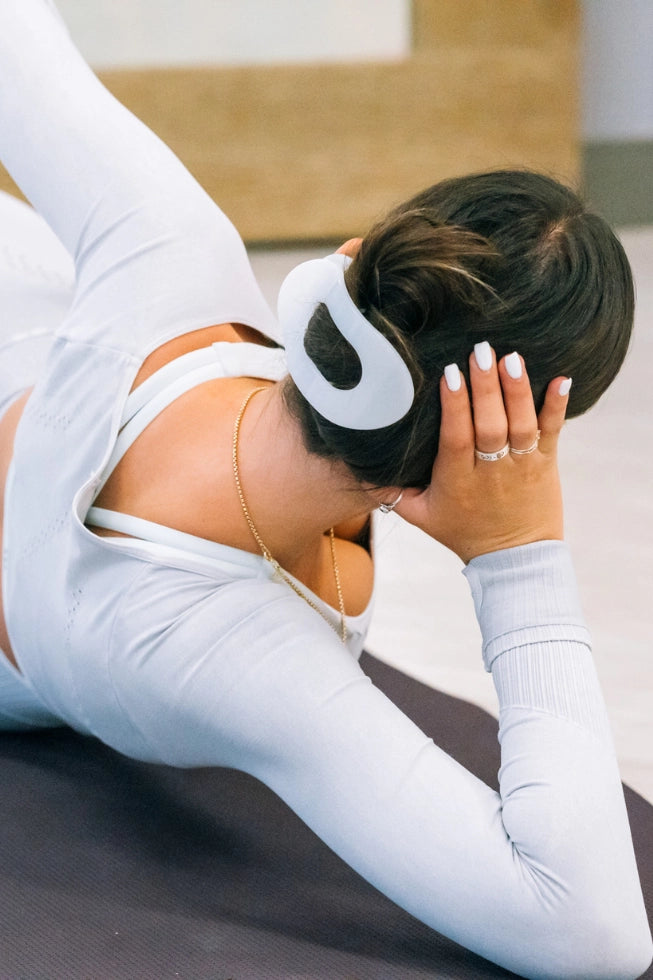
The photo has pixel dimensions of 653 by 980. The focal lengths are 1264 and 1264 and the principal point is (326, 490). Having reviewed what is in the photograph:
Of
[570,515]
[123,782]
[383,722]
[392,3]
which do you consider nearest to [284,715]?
[383,722]

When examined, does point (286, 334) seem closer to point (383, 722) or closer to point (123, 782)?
point (383, 722)

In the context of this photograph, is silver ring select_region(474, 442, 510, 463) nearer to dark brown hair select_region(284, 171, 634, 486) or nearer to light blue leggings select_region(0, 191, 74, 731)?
dark brown hair select_region(284, 171, 634, 486)

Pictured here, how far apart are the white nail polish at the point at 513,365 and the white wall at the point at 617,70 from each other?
5.45 m

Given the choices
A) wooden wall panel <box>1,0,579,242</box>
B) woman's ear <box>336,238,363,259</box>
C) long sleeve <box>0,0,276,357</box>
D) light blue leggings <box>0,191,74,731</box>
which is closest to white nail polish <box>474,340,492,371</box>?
woman's ear <box>336,238,363,259</box>

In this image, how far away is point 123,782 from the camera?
1.49m

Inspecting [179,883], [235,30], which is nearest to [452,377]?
[179,883]

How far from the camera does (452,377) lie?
39.2 inches

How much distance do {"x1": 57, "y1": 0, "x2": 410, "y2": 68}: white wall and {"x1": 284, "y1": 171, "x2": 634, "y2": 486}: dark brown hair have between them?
456 centimetres

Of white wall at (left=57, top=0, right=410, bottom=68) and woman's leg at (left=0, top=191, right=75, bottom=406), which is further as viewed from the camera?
white wall at (left=57, top=0, right=410, bottom=68)

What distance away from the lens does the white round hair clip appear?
97 cm

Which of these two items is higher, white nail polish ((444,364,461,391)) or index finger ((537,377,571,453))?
white nail polish ((444,364,461,391))

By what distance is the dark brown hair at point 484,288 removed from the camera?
958 millimetres

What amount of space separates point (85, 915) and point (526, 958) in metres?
0.44

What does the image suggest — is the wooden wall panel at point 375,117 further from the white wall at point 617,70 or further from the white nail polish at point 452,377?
the white nail polish at point 452,377
